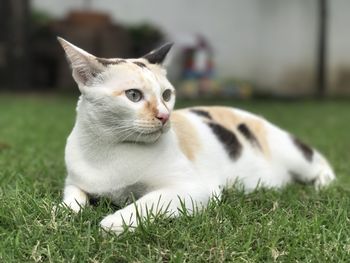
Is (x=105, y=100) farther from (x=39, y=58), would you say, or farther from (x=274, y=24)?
(x=274, y=24)

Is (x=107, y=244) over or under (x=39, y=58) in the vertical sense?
over

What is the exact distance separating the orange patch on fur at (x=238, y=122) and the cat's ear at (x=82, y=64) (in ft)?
2.58

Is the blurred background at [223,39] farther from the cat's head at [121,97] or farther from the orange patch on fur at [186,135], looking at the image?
the cat's head at [121,97]

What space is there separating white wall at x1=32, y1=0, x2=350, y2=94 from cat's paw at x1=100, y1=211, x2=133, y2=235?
26.0 ft

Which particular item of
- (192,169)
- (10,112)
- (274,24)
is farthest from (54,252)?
(274,24)

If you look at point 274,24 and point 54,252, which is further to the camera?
point 274,24

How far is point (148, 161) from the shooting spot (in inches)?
73.9

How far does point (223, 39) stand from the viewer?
31.6 ft

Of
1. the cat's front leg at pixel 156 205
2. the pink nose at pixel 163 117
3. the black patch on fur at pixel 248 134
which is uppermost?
the pink nose at pixel 163 117

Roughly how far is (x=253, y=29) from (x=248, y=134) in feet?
24.0

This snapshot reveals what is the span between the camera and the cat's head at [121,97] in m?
1.78

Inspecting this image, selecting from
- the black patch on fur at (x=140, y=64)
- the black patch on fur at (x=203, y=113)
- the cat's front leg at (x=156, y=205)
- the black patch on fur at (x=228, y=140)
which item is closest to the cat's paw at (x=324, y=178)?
the black patch on fur at (x=228, y=140)

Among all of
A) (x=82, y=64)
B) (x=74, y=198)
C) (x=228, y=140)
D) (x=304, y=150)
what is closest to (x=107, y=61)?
(x=82, y=64)

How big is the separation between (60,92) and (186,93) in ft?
6.02
